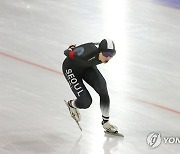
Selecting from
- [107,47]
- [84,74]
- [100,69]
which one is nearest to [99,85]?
[84,74]

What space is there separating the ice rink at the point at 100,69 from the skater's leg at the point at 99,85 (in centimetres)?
38

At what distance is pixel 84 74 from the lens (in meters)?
5.78

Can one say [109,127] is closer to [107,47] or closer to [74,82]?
[74,82]

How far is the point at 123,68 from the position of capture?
8.04 meters

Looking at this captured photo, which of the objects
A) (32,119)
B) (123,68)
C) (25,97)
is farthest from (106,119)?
(123,68)

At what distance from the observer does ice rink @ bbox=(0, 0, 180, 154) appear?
18.9 feet

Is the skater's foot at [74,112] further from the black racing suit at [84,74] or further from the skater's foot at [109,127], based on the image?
the skater's foot at [109,127]

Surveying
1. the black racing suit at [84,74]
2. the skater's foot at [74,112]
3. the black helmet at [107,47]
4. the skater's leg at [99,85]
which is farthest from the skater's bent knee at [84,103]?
the black helmet at [107,47]

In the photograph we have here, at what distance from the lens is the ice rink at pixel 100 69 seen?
576 centimetres

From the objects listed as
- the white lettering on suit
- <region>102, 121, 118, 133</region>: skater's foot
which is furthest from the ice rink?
the white lettering on suit

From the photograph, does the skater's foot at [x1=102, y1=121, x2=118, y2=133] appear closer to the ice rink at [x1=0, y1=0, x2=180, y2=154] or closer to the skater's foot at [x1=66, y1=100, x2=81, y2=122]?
the ice rink at [x1=0, y1=0, x2=180, y2=154]

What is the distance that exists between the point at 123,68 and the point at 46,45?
5.07 ft

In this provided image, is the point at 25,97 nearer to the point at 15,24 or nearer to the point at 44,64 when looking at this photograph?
the point at 44,64

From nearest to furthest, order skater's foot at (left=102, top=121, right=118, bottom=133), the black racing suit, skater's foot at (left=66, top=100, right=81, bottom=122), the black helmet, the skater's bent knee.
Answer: the black helmet, the black racing suit, the skater's bent knee, skater's foot at (left=102, top=121, right=118, bottom=133), skater's foot at (left=66, top=100, right=81, bottom=122)
